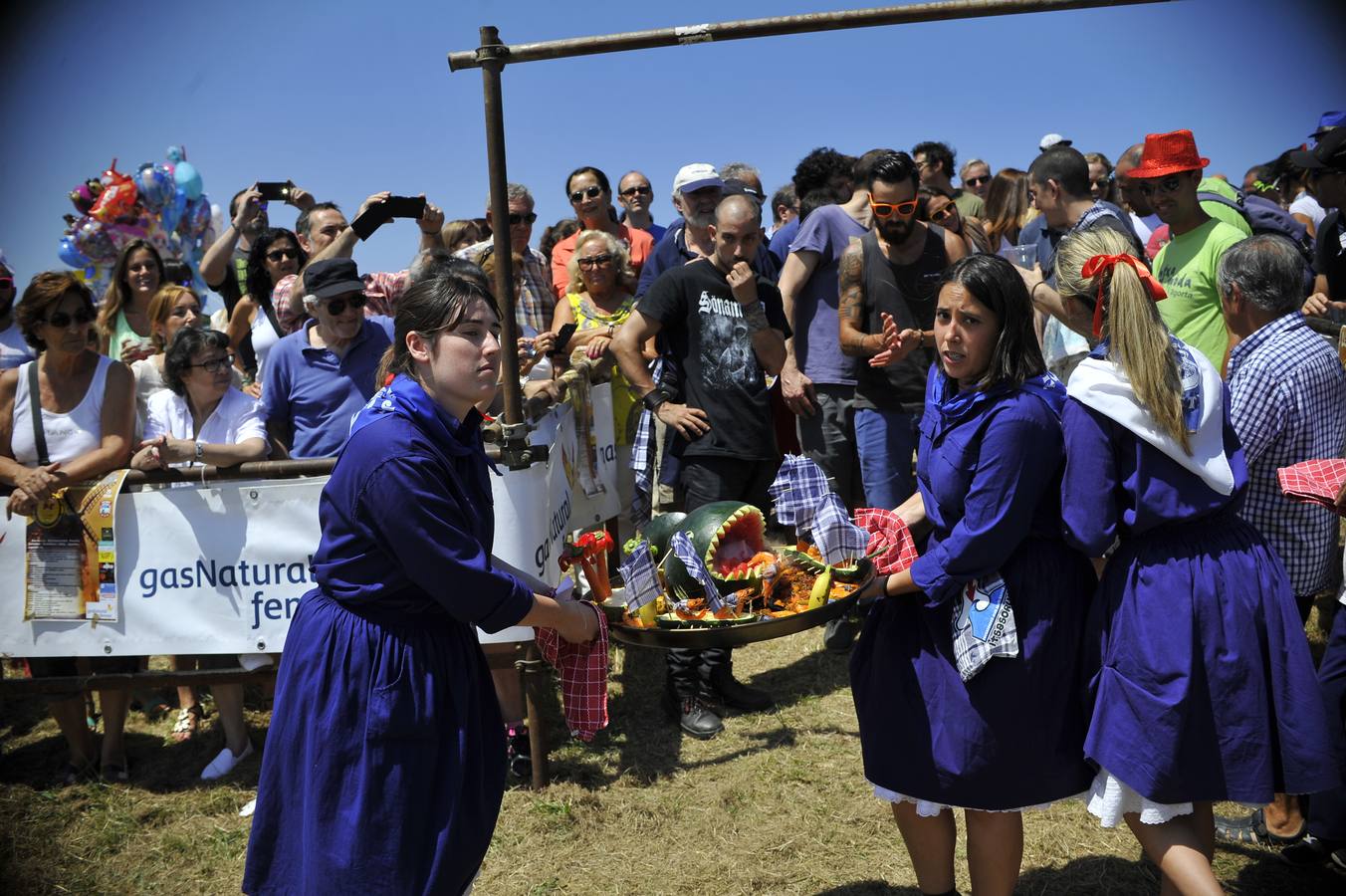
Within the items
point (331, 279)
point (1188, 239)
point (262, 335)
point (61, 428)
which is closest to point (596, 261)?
point (331, 279)

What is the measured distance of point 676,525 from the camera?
3.68 meters

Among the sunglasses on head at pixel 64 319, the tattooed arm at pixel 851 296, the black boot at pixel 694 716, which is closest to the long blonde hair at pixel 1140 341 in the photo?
the tattooed arm at pixel 851 296

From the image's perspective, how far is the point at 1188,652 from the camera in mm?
2701

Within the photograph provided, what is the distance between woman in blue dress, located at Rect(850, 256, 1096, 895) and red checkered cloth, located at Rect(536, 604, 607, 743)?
84cm

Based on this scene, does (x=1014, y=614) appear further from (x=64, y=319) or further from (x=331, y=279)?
(x=64, y=319)

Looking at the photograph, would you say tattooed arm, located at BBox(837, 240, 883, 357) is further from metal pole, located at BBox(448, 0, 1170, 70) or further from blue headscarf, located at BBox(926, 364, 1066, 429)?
blue headscarf, located at BBox(926, 364, 1066, 429)

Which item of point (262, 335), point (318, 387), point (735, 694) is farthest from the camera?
point (262, 335)

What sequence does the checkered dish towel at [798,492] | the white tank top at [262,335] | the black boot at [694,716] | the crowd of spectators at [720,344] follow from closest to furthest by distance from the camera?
the checkered dish towel at [798,492] < the crowd of spectators at [720,344] < the black boot at [694,716] < the white tank top at [262,335]

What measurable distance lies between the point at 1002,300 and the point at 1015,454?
438 millimetres

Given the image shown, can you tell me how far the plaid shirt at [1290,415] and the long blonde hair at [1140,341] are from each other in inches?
39.5

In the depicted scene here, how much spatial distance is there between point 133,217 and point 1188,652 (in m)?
11.8

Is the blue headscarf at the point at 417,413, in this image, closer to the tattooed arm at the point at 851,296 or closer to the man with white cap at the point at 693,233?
the tattooed arm at the point at 851,296

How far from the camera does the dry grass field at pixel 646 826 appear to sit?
3.90 meters

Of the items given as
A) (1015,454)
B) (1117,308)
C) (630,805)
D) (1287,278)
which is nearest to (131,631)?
(630,805)
